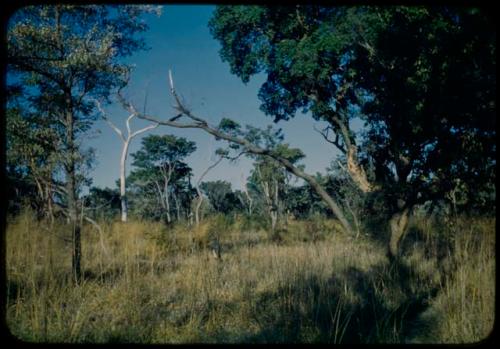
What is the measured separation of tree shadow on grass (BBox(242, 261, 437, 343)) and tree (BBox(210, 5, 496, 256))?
2.29 meters

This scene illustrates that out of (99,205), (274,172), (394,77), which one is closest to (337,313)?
(99,205)

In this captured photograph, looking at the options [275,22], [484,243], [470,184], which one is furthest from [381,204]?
[275,22]

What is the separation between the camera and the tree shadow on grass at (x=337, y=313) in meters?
2.54

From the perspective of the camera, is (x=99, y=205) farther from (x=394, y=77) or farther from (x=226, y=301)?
(x=394, y=77)

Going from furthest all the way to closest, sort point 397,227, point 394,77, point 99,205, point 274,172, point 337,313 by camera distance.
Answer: point 274,172
point 397,227
point 394,77
point 99,205
point 337,313

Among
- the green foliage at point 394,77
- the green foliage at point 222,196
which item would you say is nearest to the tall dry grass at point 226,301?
the green foliage at point 394,77

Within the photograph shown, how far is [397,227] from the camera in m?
6.79

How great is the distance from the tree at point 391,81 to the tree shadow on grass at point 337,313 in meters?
2.29

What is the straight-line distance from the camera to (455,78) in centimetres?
396

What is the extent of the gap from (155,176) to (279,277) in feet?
91.8

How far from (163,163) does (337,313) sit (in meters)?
28.9

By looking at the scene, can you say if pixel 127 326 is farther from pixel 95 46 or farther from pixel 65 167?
pixel 95 46

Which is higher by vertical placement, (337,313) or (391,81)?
(391,81)

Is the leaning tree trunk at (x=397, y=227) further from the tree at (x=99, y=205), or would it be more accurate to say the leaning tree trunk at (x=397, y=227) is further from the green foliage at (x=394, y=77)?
the tree at (x=99, y=205)
